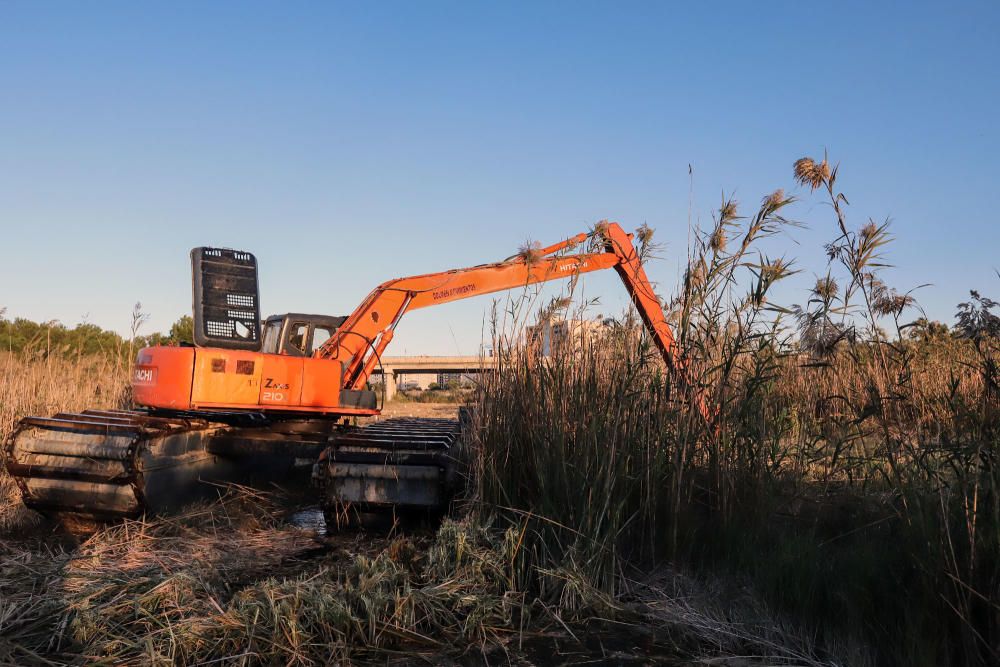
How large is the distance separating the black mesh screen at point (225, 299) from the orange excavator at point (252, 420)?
0.01 m

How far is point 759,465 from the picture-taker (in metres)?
4.54

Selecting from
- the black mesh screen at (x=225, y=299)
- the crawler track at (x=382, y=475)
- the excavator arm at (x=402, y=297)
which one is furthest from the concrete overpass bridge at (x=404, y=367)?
the crawler track at (x=382, y=475)

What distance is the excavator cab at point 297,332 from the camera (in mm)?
8555

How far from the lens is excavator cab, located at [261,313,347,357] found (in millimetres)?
8555

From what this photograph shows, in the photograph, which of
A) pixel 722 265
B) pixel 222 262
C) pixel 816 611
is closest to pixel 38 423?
pixel 222 262

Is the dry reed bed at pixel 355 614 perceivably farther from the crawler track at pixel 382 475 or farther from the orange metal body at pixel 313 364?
the orange metal body at pixel 313 364

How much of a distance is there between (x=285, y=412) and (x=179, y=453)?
48.8 inches

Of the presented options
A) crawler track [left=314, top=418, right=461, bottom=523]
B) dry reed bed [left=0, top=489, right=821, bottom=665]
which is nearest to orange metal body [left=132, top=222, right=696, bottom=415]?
crawler track [left=314, top=418, right=461, bottom=523]

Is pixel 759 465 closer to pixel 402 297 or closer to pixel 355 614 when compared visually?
pixel 355 614

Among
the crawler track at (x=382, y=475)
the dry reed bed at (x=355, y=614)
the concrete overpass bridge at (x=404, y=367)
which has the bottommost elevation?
the dry reed bed at (x=355, y=614)

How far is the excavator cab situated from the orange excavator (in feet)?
0.05

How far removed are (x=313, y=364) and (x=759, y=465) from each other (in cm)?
485

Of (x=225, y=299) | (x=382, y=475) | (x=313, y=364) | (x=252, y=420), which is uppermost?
(x=225, y=299)

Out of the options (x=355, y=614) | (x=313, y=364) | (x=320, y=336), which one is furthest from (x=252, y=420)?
(x=355, y=614)
